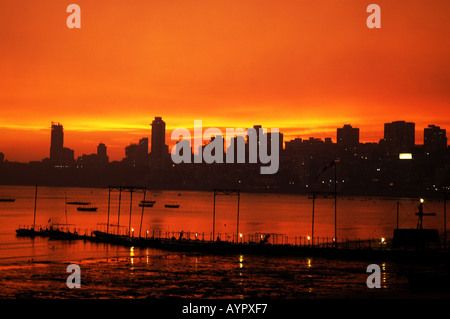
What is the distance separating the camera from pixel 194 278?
1310 inches

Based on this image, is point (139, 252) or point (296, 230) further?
point (296, 230)

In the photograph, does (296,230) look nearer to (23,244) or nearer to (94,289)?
(23,244)

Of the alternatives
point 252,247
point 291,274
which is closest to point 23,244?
point 252,247

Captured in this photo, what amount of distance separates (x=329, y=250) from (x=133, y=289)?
1857 centimetres
